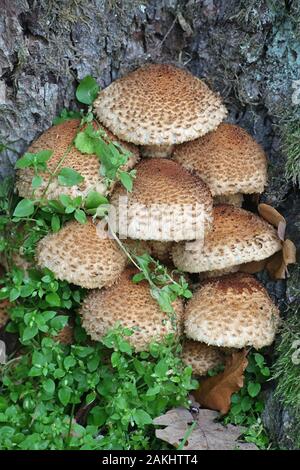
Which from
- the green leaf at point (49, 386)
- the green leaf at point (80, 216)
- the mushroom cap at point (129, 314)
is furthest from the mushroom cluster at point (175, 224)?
the green leaf at point (49, 386)

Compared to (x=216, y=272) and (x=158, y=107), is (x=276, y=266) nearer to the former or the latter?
(x=216, y=272)

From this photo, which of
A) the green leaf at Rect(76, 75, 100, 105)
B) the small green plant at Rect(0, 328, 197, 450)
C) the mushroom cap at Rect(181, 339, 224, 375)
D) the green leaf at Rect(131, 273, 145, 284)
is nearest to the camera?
the small green plant at Rect(0, 328, 197, 450)

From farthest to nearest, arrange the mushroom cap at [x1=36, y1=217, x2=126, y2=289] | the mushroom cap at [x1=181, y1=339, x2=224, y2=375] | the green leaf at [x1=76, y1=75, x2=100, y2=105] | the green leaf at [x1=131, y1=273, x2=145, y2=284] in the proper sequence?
the green leaf at [x1=76, y1=75, x2=100, y2=105] < the mushroom cap at [x1=181, y1=339, x2=224, y2=375] < the green leaf at [x1=131, y1=273, x2=145, y2=284] < the mushroom cap at [x1=36, y1=217, x2=126, y2=289]

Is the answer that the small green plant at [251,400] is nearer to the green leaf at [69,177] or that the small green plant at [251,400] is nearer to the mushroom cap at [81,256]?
the mushroom cap at [81,256]

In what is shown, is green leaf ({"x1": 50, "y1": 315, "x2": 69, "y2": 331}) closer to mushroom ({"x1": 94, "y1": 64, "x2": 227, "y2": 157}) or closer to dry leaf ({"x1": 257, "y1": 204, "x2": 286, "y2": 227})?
mushroom ({"x1": 94, "y1": 64, "x2": 227, "y2": 157})

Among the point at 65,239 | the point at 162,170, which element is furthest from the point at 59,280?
the point at 162,170

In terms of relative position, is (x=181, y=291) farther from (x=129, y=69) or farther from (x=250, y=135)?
(x=129, y=69)

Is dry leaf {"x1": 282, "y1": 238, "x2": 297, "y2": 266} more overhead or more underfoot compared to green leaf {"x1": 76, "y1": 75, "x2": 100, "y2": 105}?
more underfoot

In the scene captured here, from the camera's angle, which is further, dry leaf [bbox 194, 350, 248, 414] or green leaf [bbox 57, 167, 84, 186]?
dry leaf [bbox 194, 350, 248, 414]

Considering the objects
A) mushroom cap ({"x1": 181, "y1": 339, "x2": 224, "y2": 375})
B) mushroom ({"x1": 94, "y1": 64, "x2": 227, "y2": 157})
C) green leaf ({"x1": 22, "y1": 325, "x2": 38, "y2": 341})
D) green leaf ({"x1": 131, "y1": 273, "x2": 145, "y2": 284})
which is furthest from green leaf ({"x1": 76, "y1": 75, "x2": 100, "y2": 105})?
mushroom cap ({"x1": 181, "y1": 339, "x2": 224, "y2": 375})
